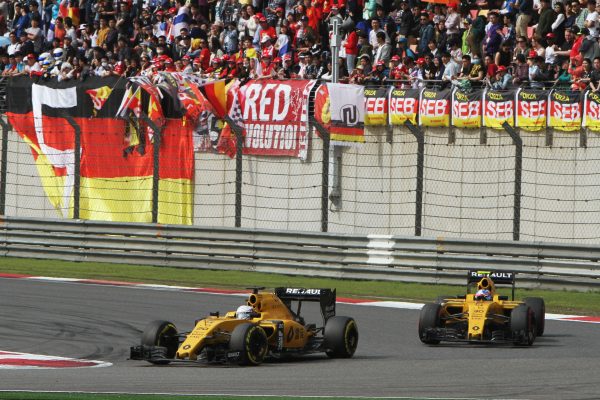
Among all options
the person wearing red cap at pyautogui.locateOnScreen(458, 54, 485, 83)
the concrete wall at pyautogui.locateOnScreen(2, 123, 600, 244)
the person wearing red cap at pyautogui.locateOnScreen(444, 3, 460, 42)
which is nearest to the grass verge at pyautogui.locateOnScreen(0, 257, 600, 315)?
the concrete wall at pyautogui.locateOnScreen(2, 123, 600, 244)

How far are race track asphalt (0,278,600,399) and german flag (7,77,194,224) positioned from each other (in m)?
4.77

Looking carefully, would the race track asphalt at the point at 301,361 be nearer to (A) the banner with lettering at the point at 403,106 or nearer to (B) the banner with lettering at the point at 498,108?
(B) the banner with lettering at the point at 498,108

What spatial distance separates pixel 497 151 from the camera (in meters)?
20.1

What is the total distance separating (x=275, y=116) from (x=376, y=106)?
5.57 ft

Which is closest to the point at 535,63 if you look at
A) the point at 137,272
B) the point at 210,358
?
the point at 137,272

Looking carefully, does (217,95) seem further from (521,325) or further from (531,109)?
(521,325)

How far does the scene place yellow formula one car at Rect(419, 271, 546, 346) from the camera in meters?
13.6

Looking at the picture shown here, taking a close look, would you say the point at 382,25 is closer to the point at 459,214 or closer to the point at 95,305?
the point at 459,214

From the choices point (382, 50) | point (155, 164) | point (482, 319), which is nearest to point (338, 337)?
point (482, 319)

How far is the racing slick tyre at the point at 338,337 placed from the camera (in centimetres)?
1272

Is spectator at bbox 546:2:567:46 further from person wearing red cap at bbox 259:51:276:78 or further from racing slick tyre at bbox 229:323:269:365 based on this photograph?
racing slick tyre at bbox 229:323:269:365

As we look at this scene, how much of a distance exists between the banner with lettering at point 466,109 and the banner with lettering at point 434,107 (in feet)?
0.42

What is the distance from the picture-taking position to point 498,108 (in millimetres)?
20047

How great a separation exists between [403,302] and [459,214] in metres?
2.72
